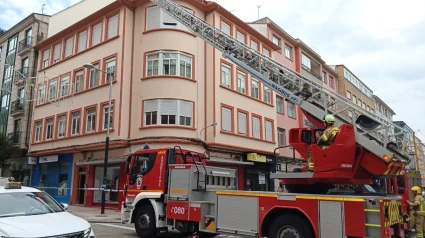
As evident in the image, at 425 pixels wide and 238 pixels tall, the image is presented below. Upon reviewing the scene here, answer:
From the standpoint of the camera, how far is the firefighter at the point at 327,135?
815 centimetres

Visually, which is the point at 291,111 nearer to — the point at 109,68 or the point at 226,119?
the point at 226,119

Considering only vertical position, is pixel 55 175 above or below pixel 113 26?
below

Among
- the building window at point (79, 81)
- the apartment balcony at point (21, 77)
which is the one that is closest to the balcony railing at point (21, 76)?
the apartment balcony at point (21, 77)

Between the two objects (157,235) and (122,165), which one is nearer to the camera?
(157,235)

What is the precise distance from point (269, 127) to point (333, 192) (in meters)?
19.2

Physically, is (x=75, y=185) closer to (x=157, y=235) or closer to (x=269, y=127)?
(x=269, y=127)

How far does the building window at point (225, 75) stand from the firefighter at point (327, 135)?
1574 centimetres

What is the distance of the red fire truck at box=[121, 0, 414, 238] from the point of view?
23.3 ft

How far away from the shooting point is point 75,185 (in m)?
24.8

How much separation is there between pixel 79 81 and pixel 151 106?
25.3 ft

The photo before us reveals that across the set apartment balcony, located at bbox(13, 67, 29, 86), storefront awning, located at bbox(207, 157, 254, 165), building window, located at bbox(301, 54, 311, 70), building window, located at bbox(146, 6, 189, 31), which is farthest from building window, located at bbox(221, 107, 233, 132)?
apartment balcony, located at bbox(13, 67, 29, 86)

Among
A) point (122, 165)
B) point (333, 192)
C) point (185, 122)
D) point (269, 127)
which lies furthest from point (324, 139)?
point (269, 127)

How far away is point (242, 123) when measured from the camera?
2491 centimetres

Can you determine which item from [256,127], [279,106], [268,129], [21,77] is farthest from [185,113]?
[21,77]
